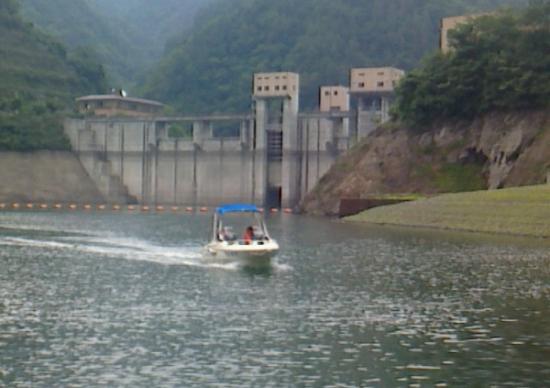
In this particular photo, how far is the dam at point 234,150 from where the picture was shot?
171500mm

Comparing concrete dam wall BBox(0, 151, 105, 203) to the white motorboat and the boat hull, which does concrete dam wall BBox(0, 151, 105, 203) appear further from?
the boat hull

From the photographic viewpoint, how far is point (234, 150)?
17962 centimetres

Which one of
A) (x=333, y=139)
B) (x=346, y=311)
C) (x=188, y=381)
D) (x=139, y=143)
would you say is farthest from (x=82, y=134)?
(x=188, y=381)

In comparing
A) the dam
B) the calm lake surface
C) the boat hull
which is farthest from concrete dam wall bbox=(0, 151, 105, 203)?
the boat hull

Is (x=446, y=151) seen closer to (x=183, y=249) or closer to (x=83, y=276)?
(x=183, y=249)

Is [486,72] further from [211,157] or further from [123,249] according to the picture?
[123,249]

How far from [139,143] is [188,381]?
160318 mm

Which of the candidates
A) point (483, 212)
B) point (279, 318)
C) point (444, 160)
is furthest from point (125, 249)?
point (444, 160)

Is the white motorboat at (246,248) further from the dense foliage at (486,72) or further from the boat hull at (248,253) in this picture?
the dense foliage at (486,72)

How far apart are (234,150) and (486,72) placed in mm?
58688

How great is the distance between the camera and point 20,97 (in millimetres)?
199000

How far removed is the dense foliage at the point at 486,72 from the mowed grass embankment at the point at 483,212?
21.1m

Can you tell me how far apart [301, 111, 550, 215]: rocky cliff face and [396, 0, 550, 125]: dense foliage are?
2.10 m

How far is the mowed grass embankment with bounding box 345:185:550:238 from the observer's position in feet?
302
